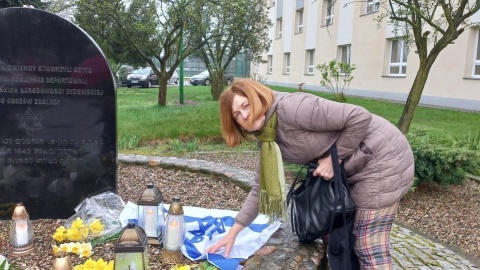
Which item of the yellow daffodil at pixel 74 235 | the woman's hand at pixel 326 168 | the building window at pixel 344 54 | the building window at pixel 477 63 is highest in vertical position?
the building window at pixel 344 54

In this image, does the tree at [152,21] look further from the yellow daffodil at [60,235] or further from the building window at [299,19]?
the building window at [299,19]

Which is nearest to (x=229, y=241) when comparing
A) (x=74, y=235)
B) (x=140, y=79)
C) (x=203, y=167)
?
(x=74, y=235)

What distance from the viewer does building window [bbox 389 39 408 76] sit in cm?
1784

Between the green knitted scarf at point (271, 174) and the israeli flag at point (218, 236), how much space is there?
35 cm

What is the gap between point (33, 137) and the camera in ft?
11.7

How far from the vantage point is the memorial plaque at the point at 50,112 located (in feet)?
11.4

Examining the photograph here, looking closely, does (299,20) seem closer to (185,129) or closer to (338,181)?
(185,129)

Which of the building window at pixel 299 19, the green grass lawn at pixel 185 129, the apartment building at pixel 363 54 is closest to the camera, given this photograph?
the green grass lawn at pixel 185 129

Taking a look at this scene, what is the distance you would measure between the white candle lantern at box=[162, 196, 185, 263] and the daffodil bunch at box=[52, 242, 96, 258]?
46 centimetres

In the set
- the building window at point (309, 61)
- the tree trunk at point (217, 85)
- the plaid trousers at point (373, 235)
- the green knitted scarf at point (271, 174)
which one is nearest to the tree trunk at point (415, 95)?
the plaid trousers at point (373, 235)

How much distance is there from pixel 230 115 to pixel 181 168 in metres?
3.07

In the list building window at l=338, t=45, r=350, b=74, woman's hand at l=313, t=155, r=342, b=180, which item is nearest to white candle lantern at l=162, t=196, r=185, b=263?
woman's hand at l=313, t=155, r=342, b=180

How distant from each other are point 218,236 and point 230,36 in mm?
16444

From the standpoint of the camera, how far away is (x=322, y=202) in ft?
8.10
